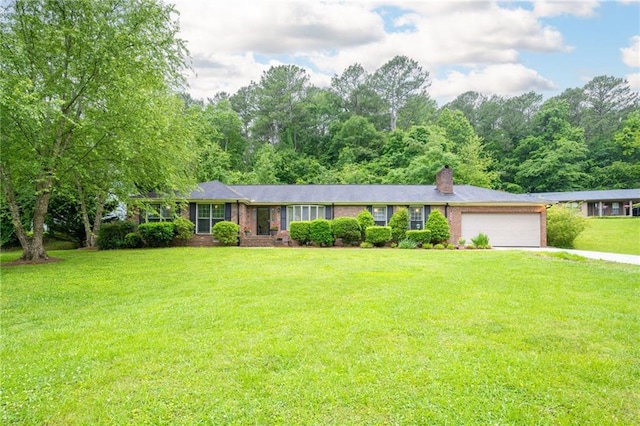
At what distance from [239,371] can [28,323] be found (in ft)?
12.9

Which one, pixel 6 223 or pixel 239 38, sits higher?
pixel 239 38

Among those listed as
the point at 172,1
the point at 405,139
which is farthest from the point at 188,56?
the point at 405,139

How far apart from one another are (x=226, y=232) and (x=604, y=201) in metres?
37.7

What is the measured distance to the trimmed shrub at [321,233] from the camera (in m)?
17.8

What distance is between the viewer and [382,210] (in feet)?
65.7

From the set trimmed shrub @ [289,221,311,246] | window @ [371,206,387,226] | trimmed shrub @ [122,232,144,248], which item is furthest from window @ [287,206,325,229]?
trimmed shrub @ [122,232,144,248]

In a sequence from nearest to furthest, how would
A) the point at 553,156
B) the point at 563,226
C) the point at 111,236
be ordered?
the point at 111,236
the point at 563,226
the point at 553,156

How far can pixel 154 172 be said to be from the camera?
43.9 ft

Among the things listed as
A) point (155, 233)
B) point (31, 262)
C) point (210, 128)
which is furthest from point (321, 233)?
point (210, 128)

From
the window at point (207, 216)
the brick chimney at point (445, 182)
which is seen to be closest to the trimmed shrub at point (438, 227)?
the brick chimney at point (445, 182)

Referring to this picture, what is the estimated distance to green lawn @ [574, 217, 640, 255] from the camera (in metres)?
18.5

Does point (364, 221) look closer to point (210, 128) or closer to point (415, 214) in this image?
point (415, 214)

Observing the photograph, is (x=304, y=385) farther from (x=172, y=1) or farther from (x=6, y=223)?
(x=6, y=223)

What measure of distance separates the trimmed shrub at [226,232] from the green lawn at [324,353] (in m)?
10.2
